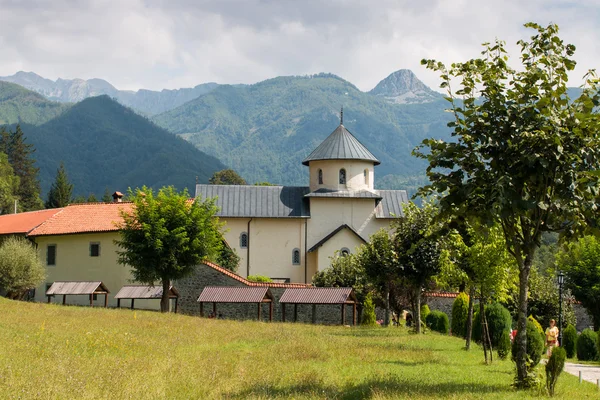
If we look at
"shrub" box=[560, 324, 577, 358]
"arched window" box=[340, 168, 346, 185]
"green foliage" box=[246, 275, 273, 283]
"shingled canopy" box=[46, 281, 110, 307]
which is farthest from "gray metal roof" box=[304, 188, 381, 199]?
"shrub" box=[560, 324, 577, 358]

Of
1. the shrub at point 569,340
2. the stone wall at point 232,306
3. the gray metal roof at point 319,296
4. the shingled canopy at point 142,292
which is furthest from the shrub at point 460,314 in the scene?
the shingled canopy at point 142,292

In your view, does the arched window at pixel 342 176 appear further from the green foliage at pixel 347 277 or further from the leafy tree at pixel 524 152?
the leafy tree at pixel 524 152

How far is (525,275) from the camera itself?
44.7 feet

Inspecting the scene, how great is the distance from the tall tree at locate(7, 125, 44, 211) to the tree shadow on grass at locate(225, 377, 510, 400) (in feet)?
268

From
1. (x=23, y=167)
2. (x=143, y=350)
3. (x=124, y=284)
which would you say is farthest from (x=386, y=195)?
(x=23, y=167)

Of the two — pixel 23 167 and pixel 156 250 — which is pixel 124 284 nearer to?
pixel 156 250

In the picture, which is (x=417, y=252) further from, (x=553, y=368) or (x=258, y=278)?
(x=258, y=278)

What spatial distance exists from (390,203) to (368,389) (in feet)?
136

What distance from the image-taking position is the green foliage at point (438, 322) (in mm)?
34969

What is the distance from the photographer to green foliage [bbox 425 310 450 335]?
3497cm

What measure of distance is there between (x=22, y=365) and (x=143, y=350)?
4359 mm

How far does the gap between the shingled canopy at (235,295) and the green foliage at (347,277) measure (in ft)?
16.8

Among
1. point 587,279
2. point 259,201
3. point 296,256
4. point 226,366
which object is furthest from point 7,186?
point 226,366

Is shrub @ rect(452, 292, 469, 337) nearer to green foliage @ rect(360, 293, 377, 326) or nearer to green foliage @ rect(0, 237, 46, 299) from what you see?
green foliage @ rect(360, 293, 377, 326)
